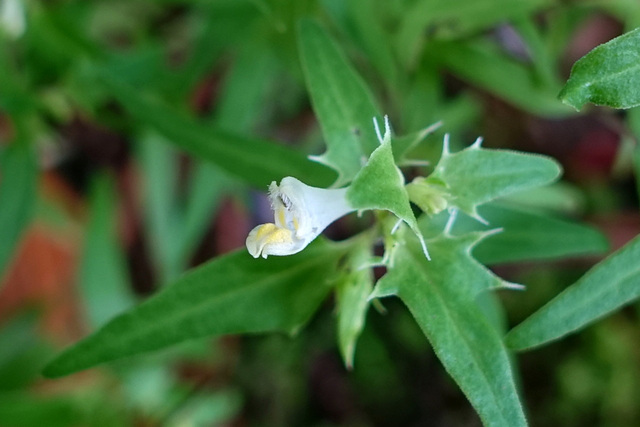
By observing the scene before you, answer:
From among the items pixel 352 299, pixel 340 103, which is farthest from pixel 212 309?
pixel 340 103

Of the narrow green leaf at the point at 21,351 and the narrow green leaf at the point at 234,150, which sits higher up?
the narrow green leaf at the point at 234,150

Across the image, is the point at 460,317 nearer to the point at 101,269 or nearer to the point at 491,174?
the point at 491,174

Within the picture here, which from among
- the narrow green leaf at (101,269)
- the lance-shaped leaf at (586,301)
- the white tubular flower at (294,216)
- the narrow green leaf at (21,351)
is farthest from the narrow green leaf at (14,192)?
the lance-shaped leaf at (586,301)

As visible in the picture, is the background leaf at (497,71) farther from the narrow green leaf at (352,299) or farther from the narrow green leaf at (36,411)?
the narrow green leaf at (36,411)

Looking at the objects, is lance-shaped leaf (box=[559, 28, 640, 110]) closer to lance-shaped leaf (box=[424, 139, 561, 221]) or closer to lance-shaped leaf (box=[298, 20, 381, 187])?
lance-shaped leaf (box=[424, 139, 561, 221])

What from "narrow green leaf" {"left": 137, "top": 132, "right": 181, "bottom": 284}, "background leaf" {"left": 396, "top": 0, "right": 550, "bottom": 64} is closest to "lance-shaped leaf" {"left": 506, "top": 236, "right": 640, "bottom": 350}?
"background leaf" {"left": 396, "top": 0, "right": 550, "bottom": 64}

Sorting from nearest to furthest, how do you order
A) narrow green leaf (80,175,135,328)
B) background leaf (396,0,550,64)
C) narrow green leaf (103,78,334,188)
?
narrow green leaf (103,78,334,188)
background leaf (396,0,550,64)
narrow green leaf (80,175,135,328)
